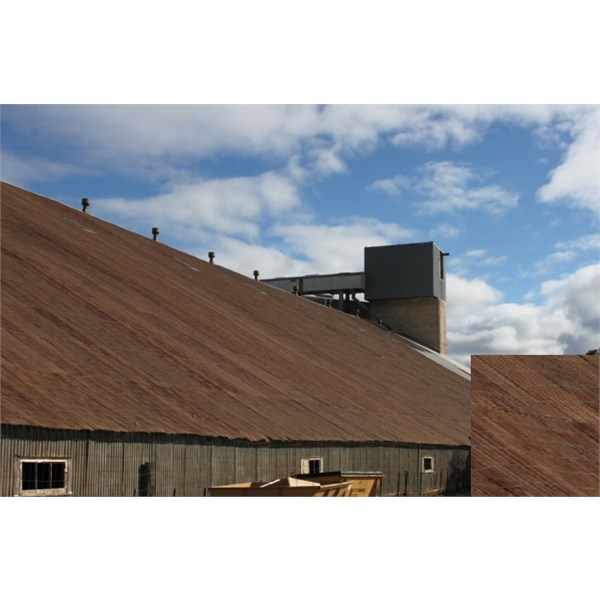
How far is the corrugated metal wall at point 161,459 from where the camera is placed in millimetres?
15234

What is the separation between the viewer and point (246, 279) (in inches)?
1857

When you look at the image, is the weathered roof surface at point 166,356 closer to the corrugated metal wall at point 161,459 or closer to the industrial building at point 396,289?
the corrugated metal wall at point 161,459

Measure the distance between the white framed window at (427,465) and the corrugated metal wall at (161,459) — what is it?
10.5 feet

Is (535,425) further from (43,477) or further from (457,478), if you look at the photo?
(457,478)

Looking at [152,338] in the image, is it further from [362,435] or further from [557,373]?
[557,373]

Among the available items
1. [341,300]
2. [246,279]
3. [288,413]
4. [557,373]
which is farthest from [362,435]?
[341,300]

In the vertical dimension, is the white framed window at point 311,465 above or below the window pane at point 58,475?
below

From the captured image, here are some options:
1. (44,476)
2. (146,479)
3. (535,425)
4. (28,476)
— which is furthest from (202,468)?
(535,425)

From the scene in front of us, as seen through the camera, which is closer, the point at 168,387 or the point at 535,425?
the point at 535,425

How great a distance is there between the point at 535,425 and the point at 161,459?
8.55 meters

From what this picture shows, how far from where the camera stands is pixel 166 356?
22562 millimetres

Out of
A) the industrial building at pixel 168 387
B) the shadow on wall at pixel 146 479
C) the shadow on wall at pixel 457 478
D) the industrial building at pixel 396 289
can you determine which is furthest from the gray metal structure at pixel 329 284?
the shadow on wall at pixel 146 479

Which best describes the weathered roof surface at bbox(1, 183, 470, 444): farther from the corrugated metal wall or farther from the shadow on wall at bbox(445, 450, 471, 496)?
the shadow on wall at bbox(445, 450, 471, 496)

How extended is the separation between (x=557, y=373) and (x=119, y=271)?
17853mm
